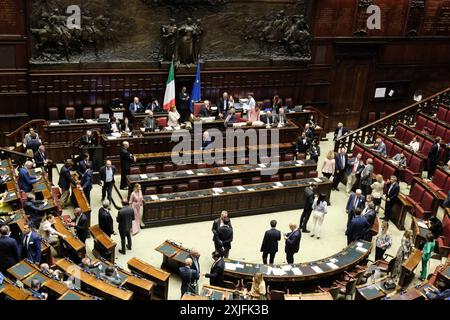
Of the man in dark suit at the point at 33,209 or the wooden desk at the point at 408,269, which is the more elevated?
the man in dark suit at the point at 33,209

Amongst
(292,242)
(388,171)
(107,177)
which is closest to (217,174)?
(107,177)

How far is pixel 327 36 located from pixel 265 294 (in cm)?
1217

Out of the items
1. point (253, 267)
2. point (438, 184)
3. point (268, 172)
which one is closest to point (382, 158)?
point (438, 184)

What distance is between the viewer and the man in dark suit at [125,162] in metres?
14.6

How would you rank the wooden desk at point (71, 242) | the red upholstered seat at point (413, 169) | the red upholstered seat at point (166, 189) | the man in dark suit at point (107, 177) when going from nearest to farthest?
the wooden desk at point (71, 242)
the man in dark suit at point (107, 177)
the red upholstered seat at point (166, 189)
the red upholstered seat at point (413, 169)

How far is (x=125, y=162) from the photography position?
14680mm

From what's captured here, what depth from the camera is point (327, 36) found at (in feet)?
63.6

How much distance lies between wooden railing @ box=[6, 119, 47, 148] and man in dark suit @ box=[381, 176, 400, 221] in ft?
33.6

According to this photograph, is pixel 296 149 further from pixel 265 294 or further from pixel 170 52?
pixel 265 294

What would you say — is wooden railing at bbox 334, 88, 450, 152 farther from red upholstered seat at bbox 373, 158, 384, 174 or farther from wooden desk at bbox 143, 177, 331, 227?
wooden desk at bbox 143, 177, 331, 227

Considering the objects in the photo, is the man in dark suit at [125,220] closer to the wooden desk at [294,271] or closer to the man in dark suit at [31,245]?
the man in dark suit at [31,245]

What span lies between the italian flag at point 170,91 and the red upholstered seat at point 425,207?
8.33 metres

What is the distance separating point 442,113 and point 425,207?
18.9ft

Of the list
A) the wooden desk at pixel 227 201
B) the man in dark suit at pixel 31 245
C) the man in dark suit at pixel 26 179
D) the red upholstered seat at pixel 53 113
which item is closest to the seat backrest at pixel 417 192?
the wooden desk at pixel 227 201
